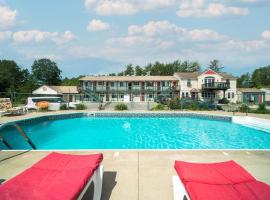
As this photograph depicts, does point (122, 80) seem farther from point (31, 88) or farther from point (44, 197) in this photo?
point (44, 197)

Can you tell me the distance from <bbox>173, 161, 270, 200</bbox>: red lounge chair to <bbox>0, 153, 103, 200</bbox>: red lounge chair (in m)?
1.35

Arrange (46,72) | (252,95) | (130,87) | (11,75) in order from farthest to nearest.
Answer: (46,72) → (11,75) → (252,95) → (130,87)

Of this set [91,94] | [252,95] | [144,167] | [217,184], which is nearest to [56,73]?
[91,94]

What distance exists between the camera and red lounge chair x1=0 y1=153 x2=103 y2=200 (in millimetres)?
2801

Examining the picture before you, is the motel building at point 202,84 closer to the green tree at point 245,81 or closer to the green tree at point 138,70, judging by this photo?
the green tree at point 138,70

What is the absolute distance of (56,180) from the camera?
320 cm

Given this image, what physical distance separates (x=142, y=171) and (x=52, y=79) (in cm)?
7675

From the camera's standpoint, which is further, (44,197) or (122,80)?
(122,80)

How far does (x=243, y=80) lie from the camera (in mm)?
74875

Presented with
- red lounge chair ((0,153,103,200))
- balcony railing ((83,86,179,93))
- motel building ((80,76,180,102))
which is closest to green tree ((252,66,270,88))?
motel building ((80,76,180,102))

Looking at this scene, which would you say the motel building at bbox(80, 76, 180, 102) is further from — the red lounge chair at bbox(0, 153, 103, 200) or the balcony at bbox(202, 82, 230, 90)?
the red lounge chair at bbox(0, 153, 103, 200)

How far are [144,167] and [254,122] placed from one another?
41.8 ft

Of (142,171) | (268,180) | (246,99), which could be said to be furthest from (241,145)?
(246,99)

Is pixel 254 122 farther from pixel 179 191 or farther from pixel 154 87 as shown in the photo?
pixel 154 87
